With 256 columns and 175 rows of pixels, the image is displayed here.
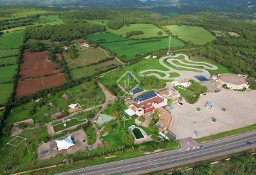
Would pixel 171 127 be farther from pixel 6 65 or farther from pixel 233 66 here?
pixel 6 65

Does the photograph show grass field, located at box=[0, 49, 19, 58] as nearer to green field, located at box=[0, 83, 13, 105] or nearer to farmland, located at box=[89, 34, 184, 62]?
green field, located at box=[0, 83, 13, 105]

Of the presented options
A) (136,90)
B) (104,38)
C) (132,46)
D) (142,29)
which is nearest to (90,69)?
(136,90)

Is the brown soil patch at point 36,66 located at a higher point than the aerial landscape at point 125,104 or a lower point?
higher

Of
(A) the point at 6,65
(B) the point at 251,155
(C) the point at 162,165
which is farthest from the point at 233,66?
(A) the point at 6,65

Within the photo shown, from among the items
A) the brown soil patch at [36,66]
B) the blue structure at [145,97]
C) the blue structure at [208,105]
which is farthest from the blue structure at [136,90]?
the brown soil patch at [36,66]

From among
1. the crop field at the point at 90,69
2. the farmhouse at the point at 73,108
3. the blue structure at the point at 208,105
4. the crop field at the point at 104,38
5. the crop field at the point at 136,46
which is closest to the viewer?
the farmhouse at the point at 73,108

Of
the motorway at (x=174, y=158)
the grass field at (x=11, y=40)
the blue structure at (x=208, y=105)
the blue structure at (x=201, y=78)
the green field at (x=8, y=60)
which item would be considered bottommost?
the motorway at (x=174, y=158)

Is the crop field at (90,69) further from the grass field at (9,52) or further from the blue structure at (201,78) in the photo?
the blue structure at (201,78)

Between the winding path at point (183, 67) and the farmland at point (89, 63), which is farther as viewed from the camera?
the farmland at point (89, 63)
